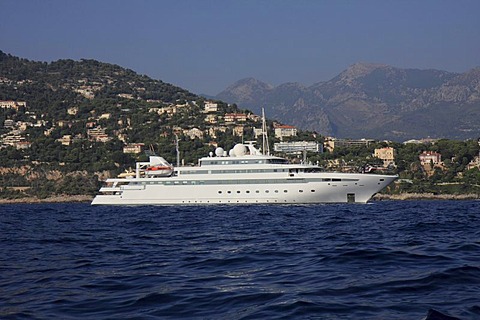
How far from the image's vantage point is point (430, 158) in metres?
119

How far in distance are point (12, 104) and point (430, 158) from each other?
116 meters

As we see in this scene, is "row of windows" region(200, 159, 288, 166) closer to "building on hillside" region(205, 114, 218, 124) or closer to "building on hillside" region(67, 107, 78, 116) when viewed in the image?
"building on hillside" region(205, 114, 218, 124)

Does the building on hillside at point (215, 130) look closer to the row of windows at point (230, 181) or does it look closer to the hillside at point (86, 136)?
the hillside at point (86, 136)

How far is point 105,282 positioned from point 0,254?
282 inches

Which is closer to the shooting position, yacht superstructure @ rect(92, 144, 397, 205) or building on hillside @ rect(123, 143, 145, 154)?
yacht superstructure @ rect(92, 144, 397, 205)

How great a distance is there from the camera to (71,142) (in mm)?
143375

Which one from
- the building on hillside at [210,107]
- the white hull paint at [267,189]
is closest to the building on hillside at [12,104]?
the building on hillside at [210,107]

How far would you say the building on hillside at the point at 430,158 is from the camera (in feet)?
389

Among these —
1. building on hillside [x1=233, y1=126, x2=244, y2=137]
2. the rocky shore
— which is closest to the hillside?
building on hillside [x1=233, y1=126, x2=244, y2=137]

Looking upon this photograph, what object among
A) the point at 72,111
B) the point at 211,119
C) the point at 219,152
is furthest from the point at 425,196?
the point at 72,111

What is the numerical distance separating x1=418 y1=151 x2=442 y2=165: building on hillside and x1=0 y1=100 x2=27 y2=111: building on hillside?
360 feet

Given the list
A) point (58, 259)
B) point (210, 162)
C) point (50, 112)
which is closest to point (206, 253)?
point (58, 259)

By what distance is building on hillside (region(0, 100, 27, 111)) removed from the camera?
182875mm

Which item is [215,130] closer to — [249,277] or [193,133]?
[193,133]
